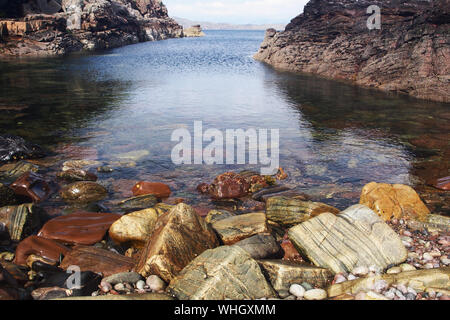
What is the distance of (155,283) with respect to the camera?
5.92 meters

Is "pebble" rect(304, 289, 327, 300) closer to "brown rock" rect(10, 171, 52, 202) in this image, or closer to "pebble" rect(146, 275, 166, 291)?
"pebble" rect(146, 275, 166, 291)

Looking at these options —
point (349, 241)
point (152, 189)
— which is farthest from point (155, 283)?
point (152, 189)

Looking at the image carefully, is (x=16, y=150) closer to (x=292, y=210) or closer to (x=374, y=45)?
(x=292, y=210)

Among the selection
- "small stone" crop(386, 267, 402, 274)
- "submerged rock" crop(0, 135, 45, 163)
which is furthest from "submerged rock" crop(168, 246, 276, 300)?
"submerged rock" crop(0, 135, 45, 163)

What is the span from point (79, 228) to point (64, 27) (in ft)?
247

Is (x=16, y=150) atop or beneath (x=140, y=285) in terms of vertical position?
atop

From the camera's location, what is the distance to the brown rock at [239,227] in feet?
25.0

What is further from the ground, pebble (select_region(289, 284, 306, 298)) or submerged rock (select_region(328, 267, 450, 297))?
submerged rock (select_region(328, 267, 450, 297))

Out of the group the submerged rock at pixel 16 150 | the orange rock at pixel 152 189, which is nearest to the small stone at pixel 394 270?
the orange rock at pixel 152 189

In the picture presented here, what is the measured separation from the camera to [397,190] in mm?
9242

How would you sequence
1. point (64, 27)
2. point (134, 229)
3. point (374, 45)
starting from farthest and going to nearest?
1. point (64, 27)
2. point (374, 45)
3. point (134, 229)

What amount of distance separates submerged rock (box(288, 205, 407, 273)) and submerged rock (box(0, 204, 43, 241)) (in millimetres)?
5718

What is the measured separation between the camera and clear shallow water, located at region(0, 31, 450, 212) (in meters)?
12.4
